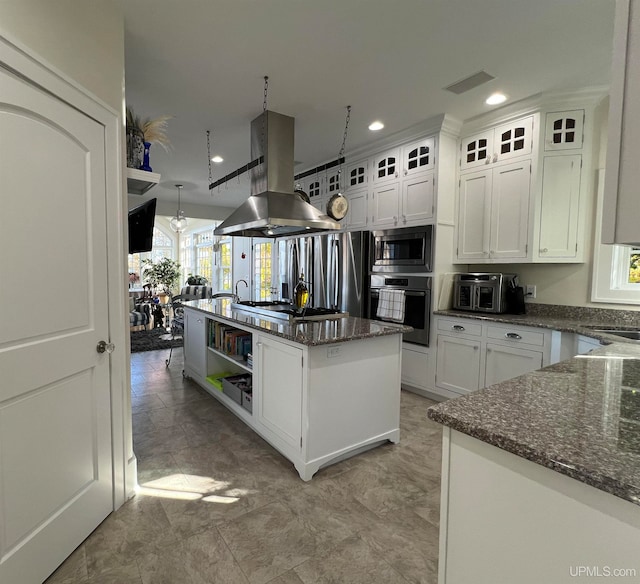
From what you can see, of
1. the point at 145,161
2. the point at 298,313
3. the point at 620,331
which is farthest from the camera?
the point at 298,313

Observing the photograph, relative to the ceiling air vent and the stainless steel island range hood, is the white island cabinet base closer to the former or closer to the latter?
the stainless steel island range hood

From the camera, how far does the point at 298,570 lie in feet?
5.07

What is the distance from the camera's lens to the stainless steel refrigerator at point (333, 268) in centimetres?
417

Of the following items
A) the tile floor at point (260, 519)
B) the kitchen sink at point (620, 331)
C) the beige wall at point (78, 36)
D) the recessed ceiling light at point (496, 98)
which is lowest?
the tile floor at point (260, 519)

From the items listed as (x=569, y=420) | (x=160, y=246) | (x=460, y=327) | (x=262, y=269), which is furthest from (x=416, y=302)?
(x=160, y=246)

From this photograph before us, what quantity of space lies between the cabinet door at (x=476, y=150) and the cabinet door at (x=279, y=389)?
2633 mm

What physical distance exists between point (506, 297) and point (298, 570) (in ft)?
9.31

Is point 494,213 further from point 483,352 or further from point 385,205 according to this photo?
point 483,352

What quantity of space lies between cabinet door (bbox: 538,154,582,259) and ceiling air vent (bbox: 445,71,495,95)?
0.89 meters

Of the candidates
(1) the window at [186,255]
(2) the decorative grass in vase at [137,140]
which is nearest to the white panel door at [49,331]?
(2) the decorative grass in vase at [137,140]

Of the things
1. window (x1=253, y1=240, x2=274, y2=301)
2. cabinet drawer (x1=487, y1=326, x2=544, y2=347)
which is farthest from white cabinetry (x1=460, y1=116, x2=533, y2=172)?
window (x1=253, y1=240, x2=274, y2=301)

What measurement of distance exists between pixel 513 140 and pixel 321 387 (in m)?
2.76

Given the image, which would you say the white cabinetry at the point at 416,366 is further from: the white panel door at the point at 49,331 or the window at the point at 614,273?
the white panel door at the point at 49,331

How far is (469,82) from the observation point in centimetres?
274
